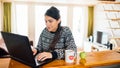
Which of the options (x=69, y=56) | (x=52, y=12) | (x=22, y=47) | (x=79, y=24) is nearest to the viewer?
(x=22, y=47)

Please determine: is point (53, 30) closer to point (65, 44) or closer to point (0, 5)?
point (65, 44)

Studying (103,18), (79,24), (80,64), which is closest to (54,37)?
(80,64)

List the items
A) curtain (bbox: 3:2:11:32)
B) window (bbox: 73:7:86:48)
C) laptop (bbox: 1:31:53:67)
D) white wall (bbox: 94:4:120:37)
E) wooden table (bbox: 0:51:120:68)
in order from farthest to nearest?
window (bbox: 73:7:86:48), curtain (bbox: 3:2:11:32), white wall (bbox: 94:4:120:37), wooden table (bbox: 0:51:120:68), laptop (bbox: 1:31:53:67)

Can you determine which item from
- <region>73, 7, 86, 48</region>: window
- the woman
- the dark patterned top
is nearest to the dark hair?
the woman

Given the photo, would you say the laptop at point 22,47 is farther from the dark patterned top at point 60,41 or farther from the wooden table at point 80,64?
the dark patterned top at point 60,41

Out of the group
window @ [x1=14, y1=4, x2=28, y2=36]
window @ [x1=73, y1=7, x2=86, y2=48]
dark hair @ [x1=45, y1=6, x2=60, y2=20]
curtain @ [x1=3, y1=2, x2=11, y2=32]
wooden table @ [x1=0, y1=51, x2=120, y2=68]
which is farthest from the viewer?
window @ [x1=73, y1=7, x2=86, y2=48]

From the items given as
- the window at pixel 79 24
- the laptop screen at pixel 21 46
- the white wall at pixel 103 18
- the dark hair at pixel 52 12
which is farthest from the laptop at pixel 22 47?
the window at pixel 79 24

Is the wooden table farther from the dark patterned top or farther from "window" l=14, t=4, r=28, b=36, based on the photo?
"window" l=14, t=4, r=28, b=36

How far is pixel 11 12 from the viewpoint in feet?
18.2

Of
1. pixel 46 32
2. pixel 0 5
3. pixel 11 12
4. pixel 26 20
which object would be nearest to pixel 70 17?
pixel 26 20

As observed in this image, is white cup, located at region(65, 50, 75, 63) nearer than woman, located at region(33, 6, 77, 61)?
Yes

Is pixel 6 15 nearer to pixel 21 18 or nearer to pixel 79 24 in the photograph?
pixel 21 18

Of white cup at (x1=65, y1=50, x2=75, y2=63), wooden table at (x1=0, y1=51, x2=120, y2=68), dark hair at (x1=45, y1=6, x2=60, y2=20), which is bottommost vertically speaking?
wooden table at (x1=0, y1=51, x2=120, y2=68)

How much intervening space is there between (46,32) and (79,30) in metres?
5.21
